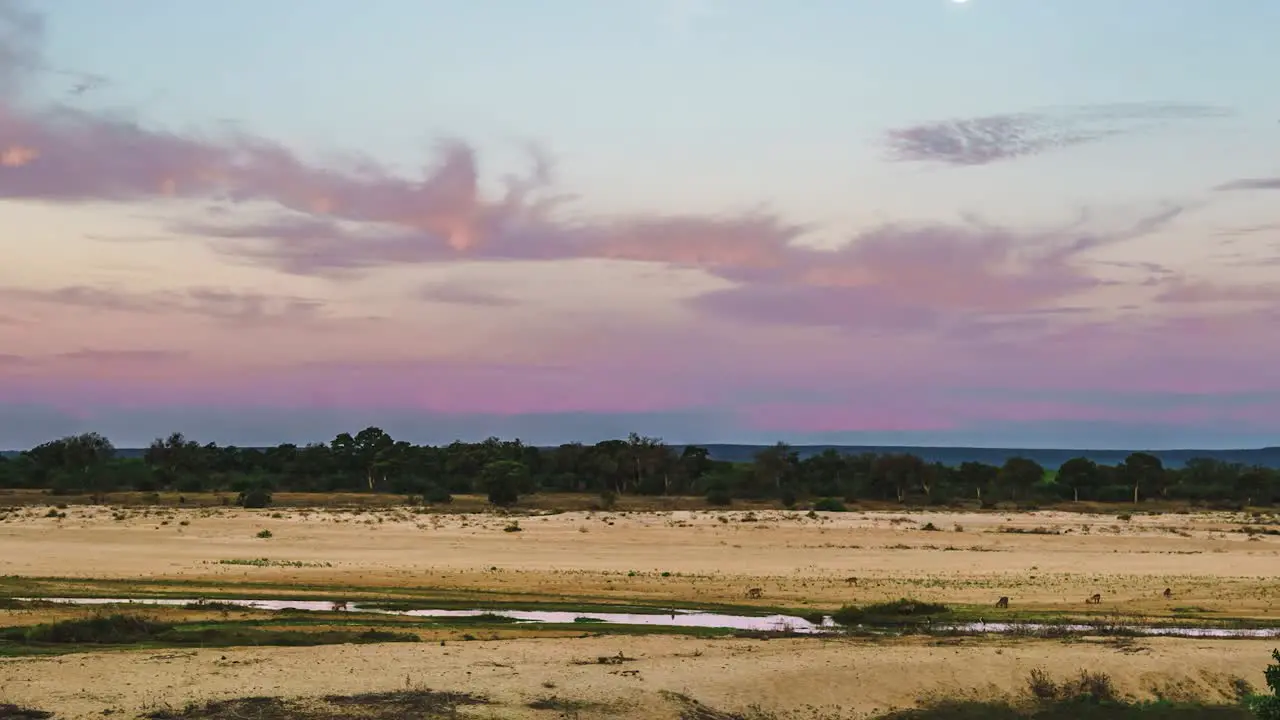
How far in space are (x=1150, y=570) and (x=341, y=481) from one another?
86.3 metres

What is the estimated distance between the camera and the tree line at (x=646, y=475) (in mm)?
106438

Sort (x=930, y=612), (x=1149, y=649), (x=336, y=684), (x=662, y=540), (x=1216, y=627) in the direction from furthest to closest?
(x=662, y=540) < (x=930, y=612) < (x=1216, y=627) < (x=1149, y=649) < (x=336, y=684)

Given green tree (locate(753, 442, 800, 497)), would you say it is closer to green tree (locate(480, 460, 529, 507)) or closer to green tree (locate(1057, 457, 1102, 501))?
green tree (locate(480, 460, 529, 507))

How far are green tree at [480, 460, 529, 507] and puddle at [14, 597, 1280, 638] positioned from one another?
55078 mm

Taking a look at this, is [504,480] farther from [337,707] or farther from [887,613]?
[337,707]

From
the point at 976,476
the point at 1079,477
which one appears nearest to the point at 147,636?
the point at 1079,477

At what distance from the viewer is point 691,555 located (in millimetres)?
53375

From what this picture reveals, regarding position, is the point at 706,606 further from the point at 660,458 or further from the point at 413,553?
the point at 660,458

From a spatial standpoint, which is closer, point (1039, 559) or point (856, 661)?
point (856, 661)

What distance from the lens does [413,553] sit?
175 ft

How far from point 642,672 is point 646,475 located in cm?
9493

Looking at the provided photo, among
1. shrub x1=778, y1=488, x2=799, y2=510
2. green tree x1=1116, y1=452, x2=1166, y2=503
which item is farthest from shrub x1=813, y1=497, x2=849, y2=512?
green tree x1=1116, y1=452, x2=1166, y2=503

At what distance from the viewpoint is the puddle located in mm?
29719

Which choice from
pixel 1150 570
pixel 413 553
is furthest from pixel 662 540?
pixel 1150 570
